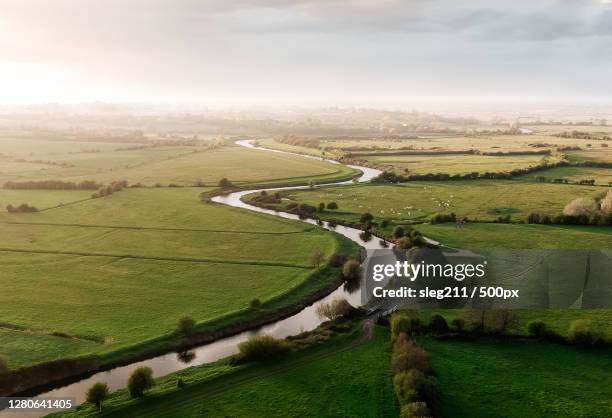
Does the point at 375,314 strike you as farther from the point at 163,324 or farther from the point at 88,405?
the point at 88,405

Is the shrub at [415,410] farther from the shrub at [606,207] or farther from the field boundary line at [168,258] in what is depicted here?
the shrub at [606,207]

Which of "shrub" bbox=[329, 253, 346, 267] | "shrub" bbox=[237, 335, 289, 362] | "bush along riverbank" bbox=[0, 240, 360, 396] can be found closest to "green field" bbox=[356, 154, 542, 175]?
"shrub" bbox=[329, 253, 346, 267]

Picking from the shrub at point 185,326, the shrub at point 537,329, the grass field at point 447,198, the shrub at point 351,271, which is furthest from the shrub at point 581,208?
the shrub at point 185,326

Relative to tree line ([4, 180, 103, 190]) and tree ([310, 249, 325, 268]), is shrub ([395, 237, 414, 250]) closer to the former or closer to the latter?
tree ([310, 249, 325, 268])

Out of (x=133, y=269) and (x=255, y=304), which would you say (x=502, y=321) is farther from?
(x=133, y=269)

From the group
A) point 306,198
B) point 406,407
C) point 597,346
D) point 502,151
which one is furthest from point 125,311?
point 502,151
